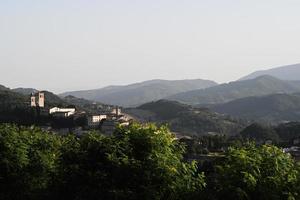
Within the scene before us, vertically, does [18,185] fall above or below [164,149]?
below

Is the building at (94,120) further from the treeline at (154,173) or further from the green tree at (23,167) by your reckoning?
the treeline at (154,173)

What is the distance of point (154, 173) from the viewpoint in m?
17.1

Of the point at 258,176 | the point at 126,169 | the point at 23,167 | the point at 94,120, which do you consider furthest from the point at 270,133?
the point at 258,176

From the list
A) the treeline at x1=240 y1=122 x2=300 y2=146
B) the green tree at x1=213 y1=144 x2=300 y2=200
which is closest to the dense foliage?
the green tree at x1=213 y1=144 x2=300 y2=200

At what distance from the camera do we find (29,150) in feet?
83.1

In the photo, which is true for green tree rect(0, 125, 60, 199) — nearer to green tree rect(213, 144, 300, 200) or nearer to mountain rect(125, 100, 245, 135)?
green tree rect(213, 144, 300, 200)

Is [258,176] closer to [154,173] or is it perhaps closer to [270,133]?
[154,173]

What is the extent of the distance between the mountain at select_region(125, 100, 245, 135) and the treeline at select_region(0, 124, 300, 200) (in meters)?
98.5

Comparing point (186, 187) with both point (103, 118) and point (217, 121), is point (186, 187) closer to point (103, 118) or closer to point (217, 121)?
point (103, 118)

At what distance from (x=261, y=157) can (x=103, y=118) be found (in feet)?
284

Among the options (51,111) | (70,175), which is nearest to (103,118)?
(51,111)

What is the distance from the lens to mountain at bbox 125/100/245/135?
134m

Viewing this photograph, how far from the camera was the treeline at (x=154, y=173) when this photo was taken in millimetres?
14516

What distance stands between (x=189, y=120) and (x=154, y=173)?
420 feet
